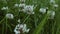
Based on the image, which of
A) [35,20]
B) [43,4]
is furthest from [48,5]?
[35,20]

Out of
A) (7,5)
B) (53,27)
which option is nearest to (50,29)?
(53,27)

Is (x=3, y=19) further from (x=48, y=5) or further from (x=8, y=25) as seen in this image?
(x=48, y=5)

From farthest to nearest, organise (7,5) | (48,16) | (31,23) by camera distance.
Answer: (7,5)
(31,23)
(48,16)

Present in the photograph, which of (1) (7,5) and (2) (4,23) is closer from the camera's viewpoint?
(2) (4,23)

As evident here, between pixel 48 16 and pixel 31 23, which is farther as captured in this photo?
pixel 31 23

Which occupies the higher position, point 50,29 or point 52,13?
point 52,13

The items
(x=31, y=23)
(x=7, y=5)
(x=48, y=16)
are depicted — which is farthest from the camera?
(x=7, y=5)

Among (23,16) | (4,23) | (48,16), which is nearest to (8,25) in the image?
(4,23)

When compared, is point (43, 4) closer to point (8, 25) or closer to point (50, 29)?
point (50, 29)

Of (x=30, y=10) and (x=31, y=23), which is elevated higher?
(x=30, y=10)
